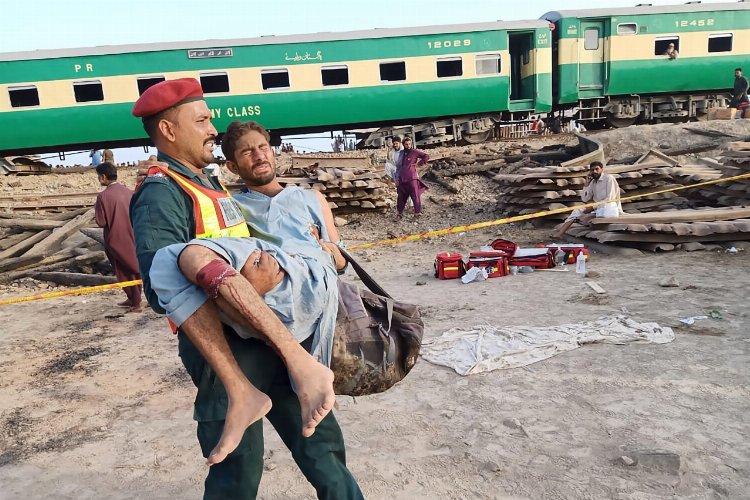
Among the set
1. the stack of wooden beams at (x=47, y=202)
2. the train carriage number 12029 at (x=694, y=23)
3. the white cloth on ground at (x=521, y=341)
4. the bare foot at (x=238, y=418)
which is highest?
the train carriage number 12029 at (x=694, y=23)

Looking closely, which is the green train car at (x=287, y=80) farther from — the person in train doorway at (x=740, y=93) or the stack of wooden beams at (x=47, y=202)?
the person in train doorway at (x=740, y=93)

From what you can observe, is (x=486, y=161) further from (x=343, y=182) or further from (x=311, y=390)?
(x=311, y=390)

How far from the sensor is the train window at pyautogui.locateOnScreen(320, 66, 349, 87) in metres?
15.4

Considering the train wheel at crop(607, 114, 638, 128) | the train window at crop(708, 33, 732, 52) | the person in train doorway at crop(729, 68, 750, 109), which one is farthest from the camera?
the train wheel at crop(607, 114, 638, 128)

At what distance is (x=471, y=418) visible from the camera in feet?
11.4

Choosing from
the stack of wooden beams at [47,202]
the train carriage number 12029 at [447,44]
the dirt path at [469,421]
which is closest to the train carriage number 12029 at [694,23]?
the train carriage number 12029 at [447,44]

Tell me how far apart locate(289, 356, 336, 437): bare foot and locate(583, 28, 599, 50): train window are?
1818 centimetres

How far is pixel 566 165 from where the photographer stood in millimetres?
11562

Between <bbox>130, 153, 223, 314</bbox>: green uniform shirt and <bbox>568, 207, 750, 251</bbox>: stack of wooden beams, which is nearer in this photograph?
<bbox>130, 153, 223, 314</bbox>: green uniform shirt

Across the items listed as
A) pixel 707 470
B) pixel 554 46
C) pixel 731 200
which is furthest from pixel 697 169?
pixel 707 470

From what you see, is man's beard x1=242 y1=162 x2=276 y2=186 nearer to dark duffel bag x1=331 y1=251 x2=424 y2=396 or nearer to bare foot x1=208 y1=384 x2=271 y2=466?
dark duffel bag x1=331 y1=251 x2=424 y2=396

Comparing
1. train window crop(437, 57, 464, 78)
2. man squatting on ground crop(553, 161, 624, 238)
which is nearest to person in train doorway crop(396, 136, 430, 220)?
man squatting on ground crop(553, 161, 624, 238)

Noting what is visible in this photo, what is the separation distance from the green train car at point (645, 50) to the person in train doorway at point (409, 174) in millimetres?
8122

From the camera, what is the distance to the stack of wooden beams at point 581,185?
1068 cm
